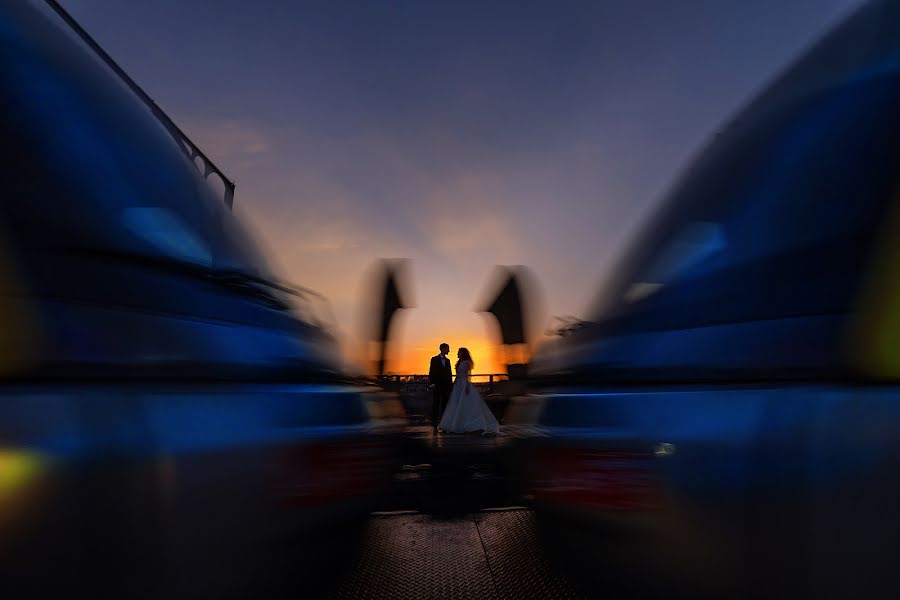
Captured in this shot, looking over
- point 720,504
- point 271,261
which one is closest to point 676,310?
point 720,504

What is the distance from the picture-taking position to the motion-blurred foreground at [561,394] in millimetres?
1010

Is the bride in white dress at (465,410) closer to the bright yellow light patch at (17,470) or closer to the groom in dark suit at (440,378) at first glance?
the groom in dark suit at (440,378)

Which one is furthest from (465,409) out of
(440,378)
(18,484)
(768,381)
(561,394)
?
(18,484)

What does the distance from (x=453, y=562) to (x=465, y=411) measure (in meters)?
6.52

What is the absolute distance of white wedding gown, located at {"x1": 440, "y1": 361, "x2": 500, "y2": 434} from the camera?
9.27 meters

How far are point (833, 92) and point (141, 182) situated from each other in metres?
1.62

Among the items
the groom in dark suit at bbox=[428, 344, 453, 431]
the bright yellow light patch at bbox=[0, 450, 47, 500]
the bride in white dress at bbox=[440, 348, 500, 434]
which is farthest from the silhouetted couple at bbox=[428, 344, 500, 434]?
the bright yellow light patch at bbox=[0, 450, 47, 500]

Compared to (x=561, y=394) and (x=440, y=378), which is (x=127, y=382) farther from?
(x=440, y=378)

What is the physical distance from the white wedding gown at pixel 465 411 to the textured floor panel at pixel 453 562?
5558 millimetres

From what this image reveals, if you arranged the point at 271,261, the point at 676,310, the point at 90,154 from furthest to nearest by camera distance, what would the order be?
the point at 271,261
the point at 676,310
the point at 90,154

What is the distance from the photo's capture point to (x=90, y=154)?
4.28 feet

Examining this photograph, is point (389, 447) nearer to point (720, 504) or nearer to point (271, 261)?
point (271, 261)

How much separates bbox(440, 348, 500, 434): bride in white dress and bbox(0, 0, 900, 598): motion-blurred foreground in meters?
7.52

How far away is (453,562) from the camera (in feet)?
9.23
